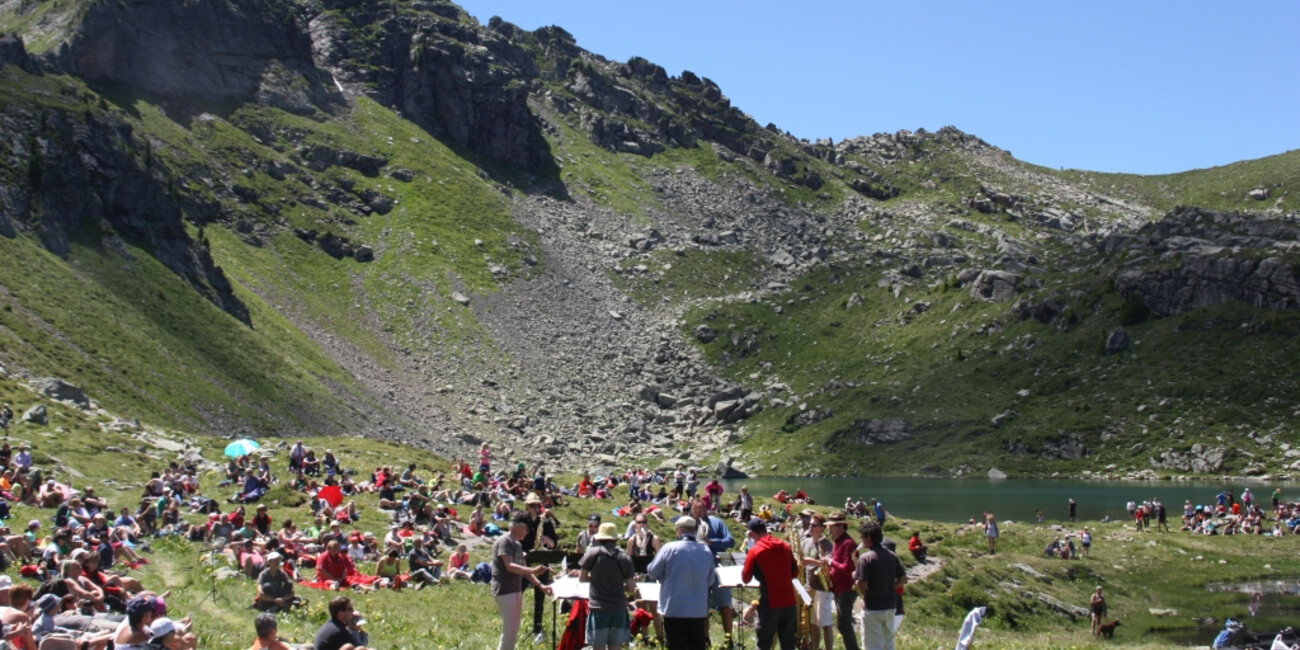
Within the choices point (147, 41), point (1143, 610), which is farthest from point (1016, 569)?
point (147, 41)

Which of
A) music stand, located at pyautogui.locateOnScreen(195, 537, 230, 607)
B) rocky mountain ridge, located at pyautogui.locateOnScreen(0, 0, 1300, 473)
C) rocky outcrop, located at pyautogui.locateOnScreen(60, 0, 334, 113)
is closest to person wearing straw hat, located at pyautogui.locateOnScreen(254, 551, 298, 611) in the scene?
music stand, located at pyautogui.locateOnScreen(195, 537, 230, 607)

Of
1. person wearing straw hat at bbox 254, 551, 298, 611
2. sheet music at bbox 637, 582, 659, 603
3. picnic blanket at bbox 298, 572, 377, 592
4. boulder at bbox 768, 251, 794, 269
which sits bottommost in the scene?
picnic blanket at bbox 298, 572, 377, 592

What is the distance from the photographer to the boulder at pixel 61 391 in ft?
167

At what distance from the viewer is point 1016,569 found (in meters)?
37.4

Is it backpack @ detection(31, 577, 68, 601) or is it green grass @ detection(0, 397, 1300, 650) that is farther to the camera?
green grass @ detection(0, 397, 1300, 650)

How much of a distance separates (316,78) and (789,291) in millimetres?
97429

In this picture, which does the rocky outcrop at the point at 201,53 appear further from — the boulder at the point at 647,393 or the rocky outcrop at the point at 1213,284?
the rocky outcrop at the point at 1213,284

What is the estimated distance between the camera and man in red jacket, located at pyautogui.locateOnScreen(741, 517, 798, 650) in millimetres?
14523

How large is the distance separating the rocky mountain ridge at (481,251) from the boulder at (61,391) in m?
14.2

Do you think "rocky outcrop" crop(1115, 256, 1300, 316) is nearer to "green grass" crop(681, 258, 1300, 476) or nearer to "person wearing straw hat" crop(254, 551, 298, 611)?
"green grass" crop(681, 258, 1300, 476)

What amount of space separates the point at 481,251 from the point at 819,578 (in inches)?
5306

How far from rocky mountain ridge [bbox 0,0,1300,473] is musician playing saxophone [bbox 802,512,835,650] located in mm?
60847

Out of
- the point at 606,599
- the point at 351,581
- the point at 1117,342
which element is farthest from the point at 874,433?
the point at 606,599

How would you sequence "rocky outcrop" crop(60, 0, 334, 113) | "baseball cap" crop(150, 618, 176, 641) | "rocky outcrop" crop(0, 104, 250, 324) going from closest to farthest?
1. "baseball cap" crop(150, 618, 176, 641)
2. "rocky outcrop" crop(0, 104, 250, 324)
3. "rocky outcrop" crop(60, 0, 334, 113)
